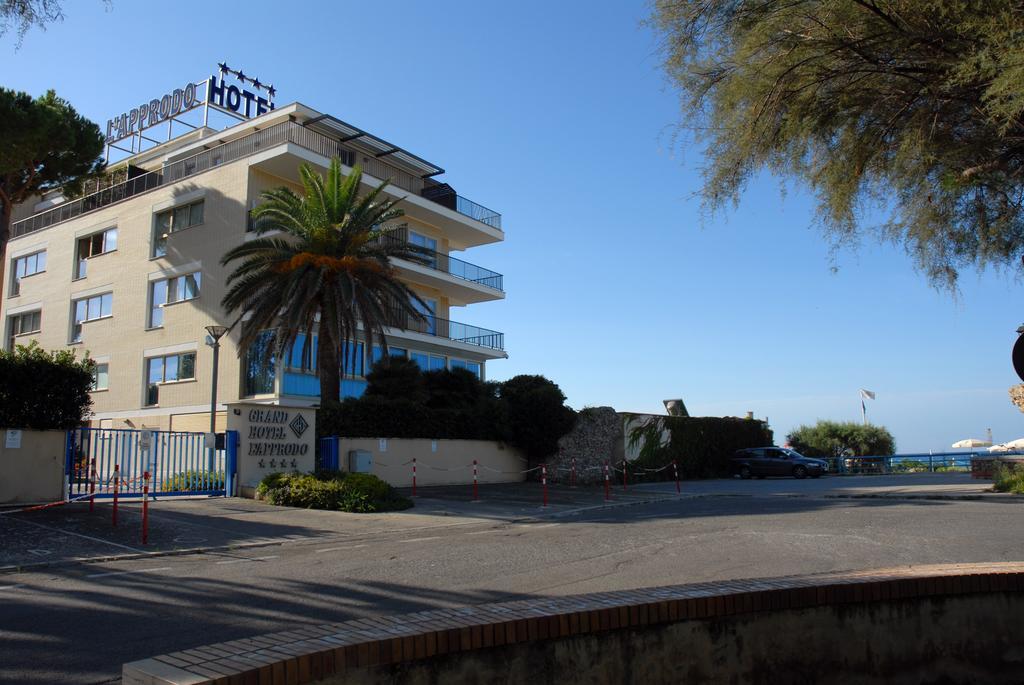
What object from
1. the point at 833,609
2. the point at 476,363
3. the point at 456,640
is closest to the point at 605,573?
the point at 833,609

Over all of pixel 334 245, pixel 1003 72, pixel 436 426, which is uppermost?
pixel 334 245

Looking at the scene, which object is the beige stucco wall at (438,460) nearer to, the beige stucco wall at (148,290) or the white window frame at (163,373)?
the beige stucco wall at (148,290)

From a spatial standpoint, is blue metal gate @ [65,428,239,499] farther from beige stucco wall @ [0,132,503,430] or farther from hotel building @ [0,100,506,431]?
beige stucco wall @ [0,132,503,430]

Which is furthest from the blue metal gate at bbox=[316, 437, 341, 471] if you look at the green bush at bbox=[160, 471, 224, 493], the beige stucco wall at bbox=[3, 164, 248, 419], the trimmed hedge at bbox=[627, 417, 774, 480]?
the trimmed hedge at bbox=[627, 417, 774, 480]

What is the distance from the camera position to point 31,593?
851 centimetres

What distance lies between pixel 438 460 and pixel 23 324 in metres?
26.8

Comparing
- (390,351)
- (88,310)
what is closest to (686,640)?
(390,351)

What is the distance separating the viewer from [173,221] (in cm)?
3469

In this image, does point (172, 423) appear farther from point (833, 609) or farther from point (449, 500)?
point (833, 609)

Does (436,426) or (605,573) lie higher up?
(436,426)

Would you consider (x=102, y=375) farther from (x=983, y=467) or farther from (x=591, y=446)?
(x=983, y=467)

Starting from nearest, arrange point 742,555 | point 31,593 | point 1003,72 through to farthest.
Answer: point 1003,72, point 31,593, point 742,555

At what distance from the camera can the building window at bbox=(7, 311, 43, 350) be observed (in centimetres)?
4010

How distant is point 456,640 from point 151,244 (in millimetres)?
35610
